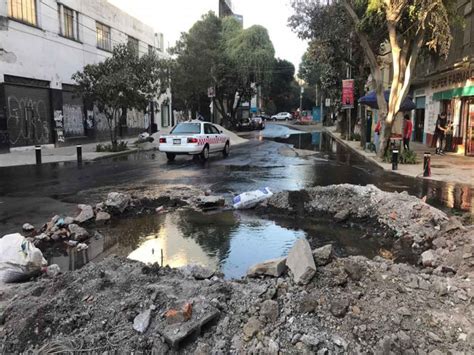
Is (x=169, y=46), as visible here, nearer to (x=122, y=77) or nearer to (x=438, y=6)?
(x=122, y=77)

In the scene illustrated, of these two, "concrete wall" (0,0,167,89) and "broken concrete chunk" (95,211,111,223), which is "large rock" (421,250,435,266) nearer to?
"broken concrete chunk" (95,211,111,223)

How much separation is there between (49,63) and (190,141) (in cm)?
1101

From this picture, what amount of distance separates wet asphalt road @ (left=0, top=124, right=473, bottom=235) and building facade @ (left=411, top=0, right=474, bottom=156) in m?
5.21

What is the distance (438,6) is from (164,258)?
1291cm

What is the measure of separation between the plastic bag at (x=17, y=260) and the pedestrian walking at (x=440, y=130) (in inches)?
776

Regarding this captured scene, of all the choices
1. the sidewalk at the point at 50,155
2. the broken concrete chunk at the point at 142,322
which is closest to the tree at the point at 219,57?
the sidewalk at the point at 50,155

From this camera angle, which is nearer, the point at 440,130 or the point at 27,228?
the point at 27,228

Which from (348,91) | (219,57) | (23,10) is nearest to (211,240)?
(23,10)

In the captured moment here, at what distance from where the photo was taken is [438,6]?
1485cm

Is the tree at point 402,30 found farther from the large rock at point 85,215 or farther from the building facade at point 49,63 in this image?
the building facade at point 49,63

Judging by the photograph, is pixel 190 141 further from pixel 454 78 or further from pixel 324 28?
pixel 454 78

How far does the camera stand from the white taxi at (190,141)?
19.1m

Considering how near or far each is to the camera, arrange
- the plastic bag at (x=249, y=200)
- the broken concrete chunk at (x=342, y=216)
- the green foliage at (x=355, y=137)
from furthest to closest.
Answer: the green foliage at (x=355, y=137) < the plastic bag at (x=249, y=200) < the broken concrete chunk at (x=342, y=216)

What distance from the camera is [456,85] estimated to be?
21.2 m
